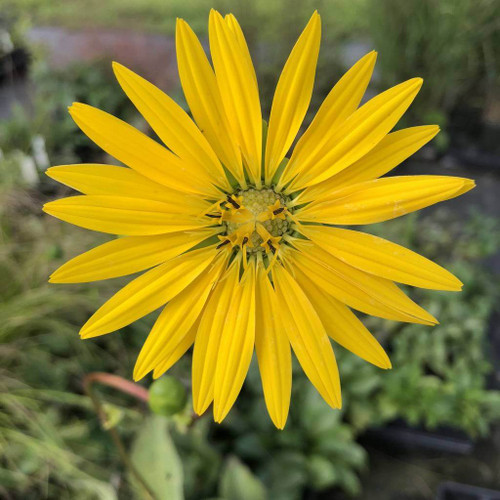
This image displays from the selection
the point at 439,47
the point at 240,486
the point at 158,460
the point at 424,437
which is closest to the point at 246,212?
the point at 158,460

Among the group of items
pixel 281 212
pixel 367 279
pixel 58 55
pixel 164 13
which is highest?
pixel 164 13

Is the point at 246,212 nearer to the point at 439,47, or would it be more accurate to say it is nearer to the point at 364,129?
the point at 364,129

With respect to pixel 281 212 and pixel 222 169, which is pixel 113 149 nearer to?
pixel 222 169

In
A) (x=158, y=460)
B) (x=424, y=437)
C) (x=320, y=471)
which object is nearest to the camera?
(x=158, y=460)

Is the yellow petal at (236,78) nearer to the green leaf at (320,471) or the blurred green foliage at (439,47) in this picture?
the green leaf at (320,471)

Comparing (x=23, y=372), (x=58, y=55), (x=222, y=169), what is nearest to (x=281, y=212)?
(x=222, y=169)

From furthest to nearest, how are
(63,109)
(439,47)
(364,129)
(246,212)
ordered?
(63,109)
(439,47)
(246,212)
(364,129)

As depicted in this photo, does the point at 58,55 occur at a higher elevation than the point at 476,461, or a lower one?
higher

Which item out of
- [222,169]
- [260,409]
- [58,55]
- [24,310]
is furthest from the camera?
[58,55]
